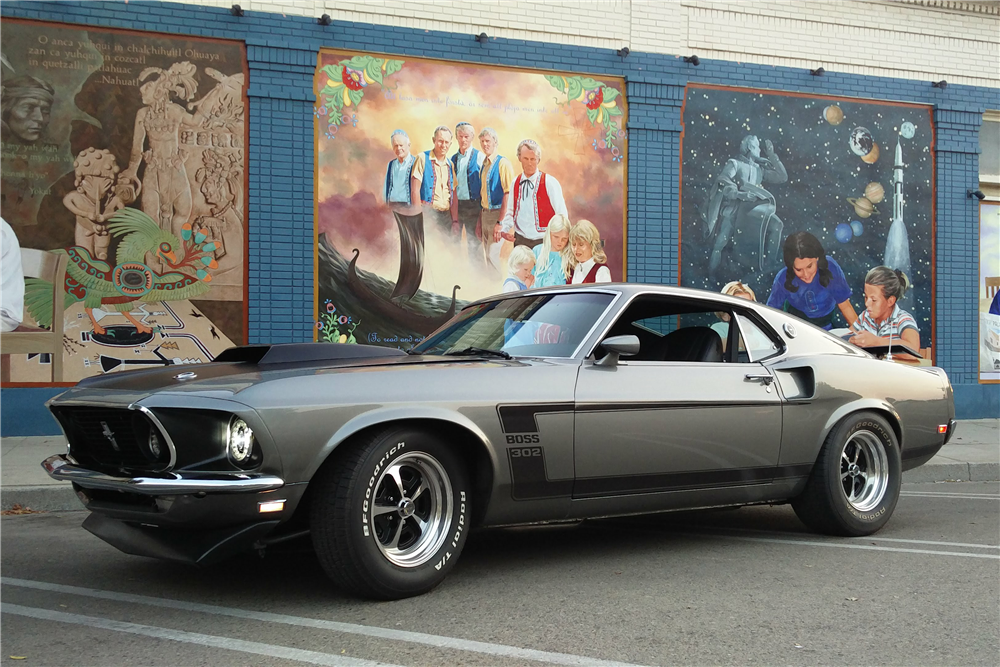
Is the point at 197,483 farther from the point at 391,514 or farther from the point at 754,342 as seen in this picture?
the point at 754,342

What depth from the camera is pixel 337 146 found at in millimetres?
11742

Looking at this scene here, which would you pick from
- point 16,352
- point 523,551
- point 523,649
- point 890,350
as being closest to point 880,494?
point 890,350

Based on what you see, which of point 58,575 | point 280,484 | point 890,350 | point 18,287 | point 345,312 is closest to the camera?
point 280,484

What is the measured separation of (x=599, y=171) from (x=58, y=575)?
940 centimetres

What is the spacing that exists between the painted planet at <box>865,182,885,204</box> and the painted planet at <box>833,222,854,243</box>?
601 mm

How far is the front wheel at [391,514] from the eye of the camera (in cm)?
393

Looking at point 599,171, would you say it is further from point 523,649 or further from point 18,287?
point 523,649

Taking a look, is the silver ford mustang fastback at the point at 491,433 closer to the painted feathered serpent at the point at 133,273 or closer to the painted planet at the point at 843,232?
the painted feathered serpent at the point at 133,273

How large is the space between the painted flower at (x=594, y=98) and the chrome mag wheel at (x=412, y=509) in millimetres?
9414

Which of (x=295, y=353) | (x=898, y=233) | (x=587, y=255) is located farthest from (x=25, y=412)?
(x=898, y=233)

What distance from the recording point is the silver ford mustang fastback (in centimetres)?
384

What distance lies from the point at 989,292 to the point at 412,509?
13.2 m

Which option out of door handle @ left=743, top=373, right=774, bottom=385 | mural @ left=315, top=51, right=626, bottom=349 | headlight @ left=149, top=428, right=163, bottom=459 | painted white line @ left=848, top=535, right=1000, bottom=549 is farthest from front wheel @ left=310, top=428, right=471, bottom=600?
mural @ left=315, top=51, right=626, bottom=349

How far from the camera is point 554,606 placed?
411 centimetres
